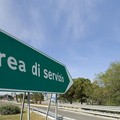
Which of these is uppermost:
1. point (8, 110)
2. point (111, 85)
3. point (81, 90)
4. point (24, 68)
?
point (81, 90)

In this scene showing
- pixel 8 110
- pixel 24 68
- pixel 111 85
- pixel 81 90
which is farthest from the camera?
pixel 81 90

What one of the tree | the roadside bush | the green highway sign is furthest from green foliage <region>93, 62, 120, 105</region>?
the green highway sign

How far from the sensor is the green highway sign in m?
2.80

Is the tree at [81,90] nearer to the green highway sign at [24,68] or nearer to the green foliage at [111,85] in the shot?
the green foliage at [111,85]

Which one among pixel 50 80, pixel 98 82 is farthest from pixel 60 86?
pixel 98 82

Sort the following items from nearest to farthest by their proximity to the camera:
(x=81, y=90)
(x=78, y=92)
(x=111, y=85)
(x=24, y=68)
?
(x=24, y=68) < (x=111, y=85) < (x=78, y=92) < (x=81, y=90)

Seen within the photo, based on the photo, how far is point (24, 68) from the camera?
3184 millimetres

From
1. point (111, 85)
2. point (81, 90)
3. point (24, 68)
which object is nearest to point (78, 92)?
point (81, 90)

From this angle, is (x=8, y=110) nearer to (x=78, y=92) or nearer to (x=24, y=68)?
(x=24, y=68)

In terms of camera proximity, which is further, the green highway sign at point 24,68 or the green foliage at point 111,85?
the green foliage at point 111,85

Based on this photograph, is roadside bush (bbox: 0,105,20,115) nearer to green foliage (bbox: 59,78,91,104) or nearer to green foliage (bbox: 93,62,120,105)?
green foliage (bbox: 93,62,120,105)

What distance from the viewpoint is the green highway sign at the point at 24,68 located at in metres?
2.80

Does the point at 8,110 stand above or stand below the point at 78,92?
below

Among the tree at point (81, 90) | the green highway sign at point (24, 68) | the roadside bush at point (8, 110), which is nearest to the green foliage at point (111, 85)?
the tree at point (81, 90)
